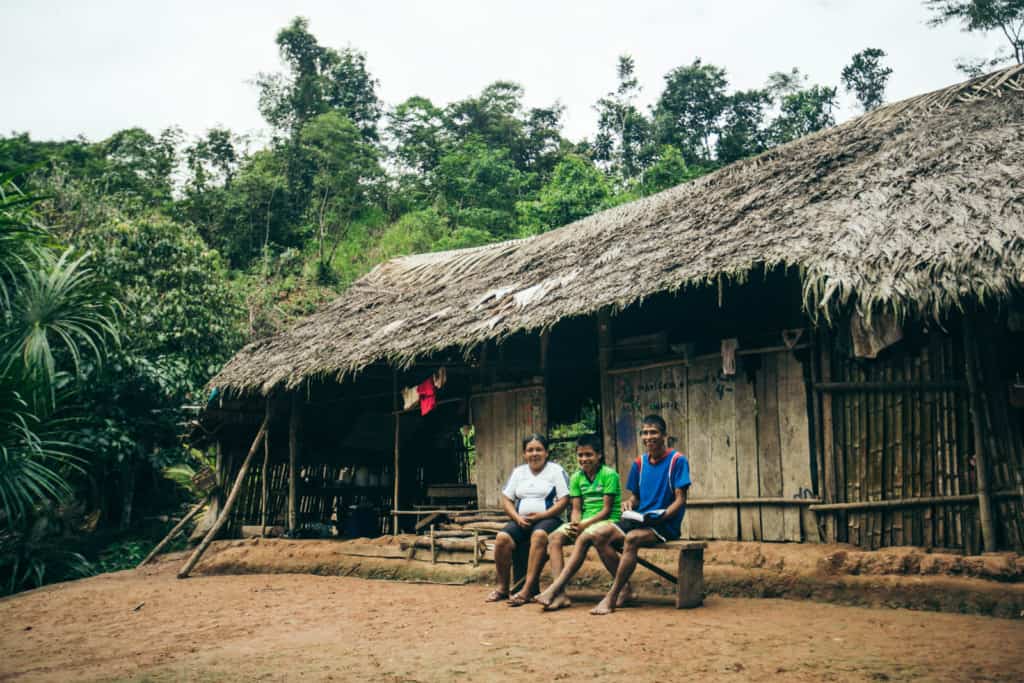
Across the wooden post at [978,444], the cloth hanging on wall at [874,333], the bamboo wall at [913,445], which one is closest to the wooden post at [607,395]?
the bamboo wall at [913,445]

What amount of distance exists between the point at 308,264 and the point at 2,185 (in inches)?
740

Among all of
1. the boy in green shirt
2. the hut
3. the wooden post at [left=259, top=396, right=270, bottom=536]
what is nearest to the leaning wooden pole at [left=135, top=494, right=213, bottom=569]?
the wooden post at [left=259, top=396, right=270, bottom=536]

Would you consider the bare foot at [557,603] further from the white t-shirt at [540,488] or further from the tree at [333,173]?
the tree at [333,173]

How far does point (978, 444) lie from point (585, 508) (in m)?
2.56

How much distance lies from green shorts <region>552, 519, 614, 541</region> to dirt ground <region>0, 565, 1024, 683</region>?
47 centimetres

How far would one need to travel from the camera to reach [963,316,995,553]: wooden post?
5.61 meters

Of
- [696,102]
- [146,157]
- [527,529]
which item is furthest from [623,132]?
[527,529]

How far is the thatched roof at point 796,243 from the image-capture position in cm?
560

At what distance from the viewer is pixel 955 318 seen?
19.6ft

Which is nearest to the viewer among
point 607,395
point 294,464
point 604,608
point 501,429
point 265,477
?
point 604,608

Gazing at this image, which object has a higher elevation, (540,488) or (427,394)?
(427,394)

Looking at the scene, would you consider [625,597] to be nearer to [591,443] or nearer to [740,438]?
[591,443]

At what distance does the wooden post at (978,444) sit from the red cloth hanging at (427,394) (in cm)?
540

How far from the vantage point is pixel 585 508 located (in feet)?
20.0
